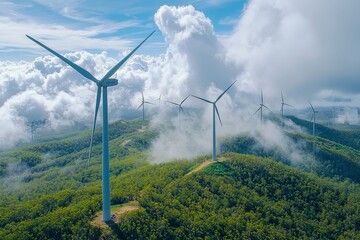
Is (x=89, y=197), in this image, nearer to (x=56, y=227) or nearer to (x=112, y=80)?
(x=56, y=227)

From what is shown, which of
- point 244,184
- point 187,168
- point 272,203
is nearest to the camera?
point 272,203

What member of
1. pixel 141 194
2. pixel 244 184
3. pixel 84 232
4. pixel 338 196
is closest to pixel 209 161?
Result: pixel 244 184

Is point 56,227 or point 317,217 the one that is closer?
point 56,227

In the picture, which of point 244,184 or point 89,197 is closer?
point 89,197

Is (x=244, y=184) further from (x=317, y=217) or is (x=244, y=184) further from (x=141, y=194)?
(x=141, y=194)

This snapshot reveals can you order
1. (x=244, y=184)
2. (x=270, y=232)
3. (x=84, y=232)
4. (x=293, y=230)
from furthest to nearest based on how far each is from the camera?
(x=244, y=184), (x=293, y=230), (x=270, y=232), (x=84, y=232)

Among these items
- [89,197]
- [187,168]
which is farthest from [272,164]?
[89,197]

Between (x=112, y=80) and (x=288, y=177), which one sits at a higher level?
(x=112, y=80)

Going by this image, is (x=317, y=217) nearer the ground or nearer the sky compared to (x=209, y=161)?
nearer the ground

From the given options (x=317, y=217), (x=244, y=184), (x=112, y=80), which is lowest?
(x=317, y=217)
